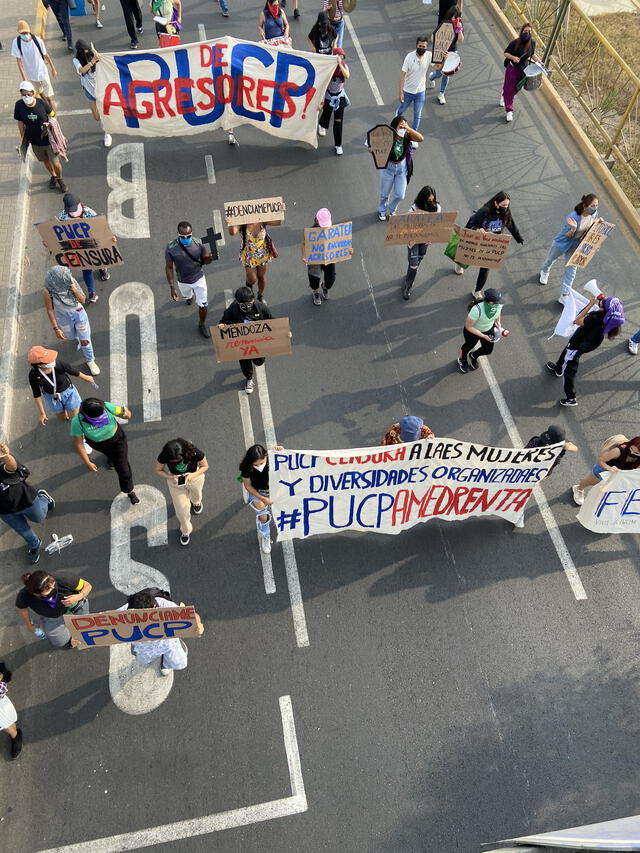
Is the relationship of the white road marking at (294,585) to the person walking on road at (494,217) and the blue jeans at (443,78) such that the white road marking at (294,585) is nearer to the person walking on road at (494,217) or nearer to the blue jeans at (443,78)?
the person walking on road at (494,217)

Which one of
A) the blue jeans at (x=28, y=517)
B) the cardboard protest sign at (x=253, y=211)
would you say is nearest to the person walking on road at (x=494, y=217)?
the cardboard protest sign at (x=253, y=211)

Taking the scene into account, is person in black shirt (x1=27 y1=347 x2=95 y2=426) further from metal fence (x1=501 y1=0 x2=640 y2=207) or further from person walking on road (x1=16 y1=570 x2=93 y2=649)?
metal fence (x1=501 y1=0 x2=640 y2=207)

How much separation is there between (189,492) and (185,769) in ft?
9.06

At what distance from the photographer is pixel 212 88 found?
11.3 metres

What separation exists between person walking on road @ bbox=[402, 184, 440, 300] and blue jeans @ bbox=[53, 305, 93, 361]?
4642 mm

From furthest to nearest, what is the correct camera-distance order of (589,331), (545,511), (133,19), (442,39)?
(133,19), (442,39), (589,331), (545,511)

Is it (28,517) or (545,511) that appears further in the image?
(545,511)

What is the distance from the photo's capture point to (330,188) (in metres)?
12.0

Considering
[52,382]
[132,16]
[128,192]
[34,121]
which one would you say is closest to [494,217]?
[52,382]

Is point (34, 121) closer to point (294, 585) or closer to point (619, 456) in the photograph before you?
point (294, 585)

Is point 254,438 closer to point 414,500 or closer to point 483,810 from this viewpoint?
point 414,500

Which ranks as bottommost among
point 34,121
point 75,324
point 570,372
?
point 570,372

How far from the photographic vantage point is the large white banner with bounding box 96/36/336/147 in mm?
10852

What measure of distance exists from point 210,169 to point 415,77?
13.0ft
